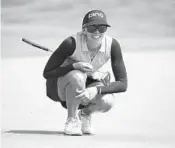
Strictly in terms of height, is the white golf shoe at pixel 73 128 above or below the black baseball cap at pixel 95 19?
below

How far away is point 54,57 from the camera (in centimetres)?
620

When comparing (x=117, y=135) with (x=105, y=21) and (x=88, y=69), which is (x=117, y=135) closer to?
(x=88, y=69)

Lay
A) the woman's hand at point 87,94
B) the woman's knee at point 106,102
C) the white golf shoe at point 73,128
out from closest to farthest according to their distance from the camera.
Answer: the woman's hand at point 87,94, the white golf shoe at point 73,128, the woman's knee at point 106,102

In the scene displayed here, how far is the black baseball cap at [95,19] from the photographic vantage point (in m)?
6.10

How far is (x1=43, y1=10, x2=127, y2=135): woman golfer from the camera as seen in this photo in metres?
6.16

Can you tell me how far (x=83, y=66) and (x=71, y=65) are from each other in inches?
5.9

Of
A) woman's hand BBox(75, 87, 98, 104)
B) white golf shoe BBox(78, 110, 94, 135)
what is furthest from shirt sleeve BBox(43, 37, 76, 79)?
white golf shoe BBox(78, 110, 94, 135)

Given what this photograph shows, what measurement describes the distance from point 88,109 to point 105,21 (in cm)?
109

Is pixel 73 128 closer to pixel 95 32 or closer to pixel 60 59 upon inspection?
pixel 60 59

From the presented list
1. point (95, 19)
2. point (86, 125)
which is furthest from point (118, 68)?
point (86, 125)

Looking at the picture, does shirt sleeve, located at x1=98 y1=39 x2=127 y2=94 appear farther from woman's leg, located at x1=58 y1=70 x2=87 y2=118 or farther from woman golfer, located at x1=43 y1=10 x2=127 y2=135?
woman's leg, located at x1=58 y1=70 x2=87 y2=118

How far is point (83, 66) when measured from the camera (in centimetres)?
615

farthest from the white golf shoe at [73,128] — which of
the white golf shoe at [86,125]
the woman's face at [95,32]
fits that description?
the woman's face at [95,32]

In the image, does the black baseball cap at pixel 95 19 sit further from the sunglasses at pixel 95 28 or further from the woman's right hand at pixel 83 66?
the woman's right hand at pixel 83 66
